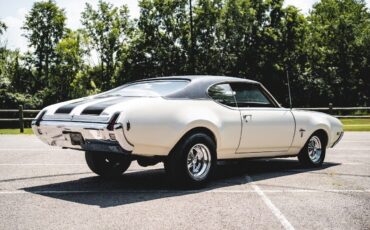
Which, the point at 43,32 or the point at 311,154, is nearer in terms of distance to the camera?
the point at 311,154

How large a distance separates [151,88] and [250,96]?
1.58 metres

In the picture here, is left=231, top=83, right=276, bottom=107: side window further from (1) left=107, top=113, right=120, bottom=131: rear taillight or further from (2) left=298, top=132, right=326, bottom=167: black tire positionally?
(1) left=107, top=113, right=120, bottom=131: rear taillight

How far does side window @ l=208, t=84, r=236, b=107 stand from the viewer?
613cm

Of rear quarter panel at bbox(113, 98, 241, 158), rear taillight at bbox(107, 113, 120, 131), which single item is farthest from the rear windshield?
rear taillight at bbox(107, 113, 120, 131)

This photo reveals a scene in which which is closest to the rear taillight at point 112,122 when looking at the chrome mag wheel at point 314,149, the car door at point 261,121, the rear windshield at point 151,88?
the rear windshield at point 151,88

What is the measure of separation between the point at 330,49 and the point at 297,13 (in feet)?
28.3

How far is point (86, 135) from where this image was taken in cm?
521

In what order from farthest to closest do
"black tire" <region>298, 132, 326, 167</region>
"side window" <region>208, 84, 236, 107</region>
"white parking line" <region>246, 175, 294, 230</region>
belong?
"black tire" <region>298, 132, 326, 167</region> < "side window" <region>208, 84, 236, 107</region> < "white parking line" <region>246, 175, 294, 230</region>

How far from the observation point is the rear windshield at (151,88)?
5.71 m

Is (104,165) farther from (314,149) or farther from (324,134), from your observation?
(324,134)

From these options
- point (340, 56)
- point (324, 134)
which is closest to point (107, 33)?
point (340, 56)

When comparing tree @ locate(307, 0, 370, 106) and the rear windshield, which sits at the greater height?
tree @ locate(307, 0, 370, 106)

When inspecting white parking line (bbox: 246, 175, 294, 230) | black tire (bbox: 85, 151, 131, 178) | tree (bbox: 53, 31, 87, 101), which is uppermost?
tree (bbox: 53, 31, 87, 101)

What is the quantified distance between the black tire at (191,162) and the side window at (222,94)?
2.18 ft
